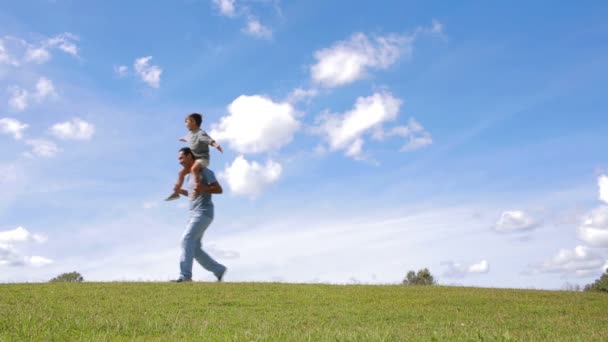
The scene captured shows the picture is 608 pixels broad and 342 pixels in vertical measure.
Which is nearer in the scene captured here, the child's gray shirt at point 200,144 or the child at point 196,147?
the child at point 196,147

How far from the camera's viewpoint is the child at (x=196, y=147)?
13492 millimetres

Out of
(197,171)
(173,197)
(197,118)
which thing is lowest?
(173,197)

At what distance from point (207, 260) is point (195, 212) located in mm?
1280

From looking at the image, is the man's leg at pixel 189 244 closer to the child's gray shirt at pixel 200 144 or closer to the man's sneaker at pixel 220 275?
the man's sneaker at pixel 220 275

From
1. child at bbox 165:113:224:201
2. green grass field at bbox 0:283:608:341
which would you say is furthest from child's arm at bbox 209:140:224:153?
green grass field at bbox 0:283:608:341

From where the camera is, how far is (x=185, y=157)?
45.0 feet

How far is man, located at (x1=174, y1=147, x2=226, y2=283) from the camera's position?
13430mm

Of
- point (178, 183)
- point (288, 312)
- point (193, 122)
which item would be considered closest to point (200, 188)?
point (178, 183)

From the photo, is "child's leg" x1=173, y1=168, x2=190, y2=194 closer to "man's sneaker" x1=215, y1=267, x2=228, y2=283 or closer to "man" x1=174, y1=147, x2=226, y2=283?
"man" x1=174, y1=147, x2=226, y2=283

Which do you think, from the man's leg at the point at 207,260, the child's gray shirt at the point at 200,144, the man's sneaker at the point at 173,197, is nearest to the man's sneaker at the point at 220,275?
the man's leg at the point at 207,260

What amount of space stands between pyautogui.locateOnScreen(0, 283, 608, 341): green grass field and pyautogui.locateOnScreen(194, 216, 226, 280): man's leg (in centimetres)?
149

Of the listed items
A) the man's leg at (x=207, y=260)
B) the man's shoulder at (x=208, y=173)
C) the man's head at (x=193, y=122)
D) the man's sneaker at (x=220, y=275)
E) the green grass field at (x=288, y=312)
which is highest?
the man's head at (x=193, y=122)

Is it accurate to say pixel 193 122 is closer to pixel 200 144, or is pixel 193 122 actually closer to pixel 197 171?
pixel 200 144

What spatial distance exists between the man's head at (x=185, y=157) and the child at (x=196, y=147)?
3.6 inches
